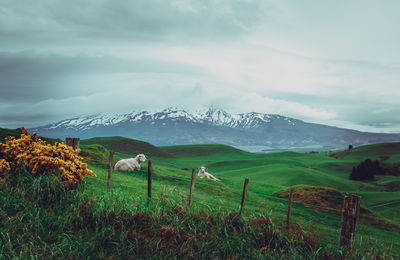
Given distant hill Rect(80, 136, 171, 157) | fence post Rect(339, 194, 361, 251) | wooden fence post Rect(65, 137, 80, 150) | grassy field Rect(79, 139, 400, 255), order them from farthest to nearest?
1. distant hill Rect(80, 136, 171, 157)
2. wooden fence post Rect(65, 137, 80, 150)
3. grassy field Rect(79, 139, 400, 255)
4. fence post Rect(339, 194, 361, 251)

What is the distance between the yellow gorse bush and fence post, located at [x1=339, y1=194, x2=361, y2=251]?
9767 mm

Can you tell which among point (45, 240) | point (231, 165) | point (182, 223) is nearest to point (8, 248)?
point (45, 240)

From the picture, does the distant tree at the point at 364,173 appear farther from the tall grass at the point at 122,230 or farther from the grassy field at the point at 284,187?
the tall grass at the point at 122,230

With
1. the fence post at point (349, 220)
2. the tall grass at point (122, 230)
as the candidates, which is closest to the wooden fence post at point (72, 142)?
the tall grass at point (122, 230)

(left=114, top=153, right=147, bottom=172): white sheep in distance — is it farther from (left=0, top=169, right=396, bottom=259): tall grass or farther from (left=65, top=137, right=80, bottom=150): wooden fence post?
(left=0, top=169, right=396, bottom=259): tall grass

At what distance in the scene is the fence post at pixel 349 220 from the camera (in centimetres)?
972

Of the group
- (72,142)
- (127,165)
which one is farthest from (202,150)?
(72,142)

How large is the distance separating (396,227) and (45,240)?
23525 millimetres

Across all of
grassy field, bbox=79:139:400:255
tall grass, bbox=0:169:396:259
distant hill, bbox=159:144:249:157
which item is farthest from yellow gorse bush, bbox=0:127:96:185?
distant hill, bbox=159:144:249:157

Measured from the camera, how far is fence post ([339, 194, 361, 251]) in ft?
31.9

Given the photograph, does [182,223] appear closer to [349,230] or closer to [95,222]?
[95,222]

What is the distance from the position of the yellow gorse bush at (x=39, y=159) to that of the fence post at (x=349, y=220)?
977cm

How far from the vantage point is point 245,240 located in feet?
31.3

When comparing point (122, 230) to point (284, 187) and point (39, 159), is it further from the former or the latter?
point (284, 187)
